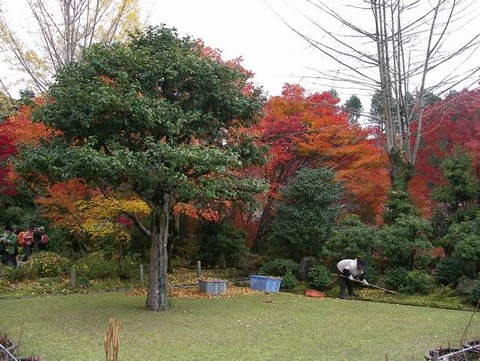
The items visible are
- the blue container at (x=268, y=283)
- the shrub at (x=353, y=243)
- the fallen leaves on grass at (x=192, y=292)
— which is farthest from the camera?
the shrub at (x=353, y=243)

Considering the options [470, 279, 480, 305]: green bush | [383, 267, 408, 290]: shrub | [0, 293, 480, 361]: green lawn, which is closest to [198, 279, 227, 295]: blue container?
[0, 293, 480, 361]: green lawn

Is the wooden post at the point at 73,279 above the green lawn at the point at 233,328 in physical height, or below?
above

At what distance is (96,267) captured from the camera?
15.2 metres

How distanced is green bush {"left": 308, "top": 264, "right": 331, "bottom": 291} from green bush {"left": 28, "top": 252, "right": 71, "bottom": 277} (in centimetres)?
757

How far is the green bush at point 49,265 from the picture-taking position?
586 inches

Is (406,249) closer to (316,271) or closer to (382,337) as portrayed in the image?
(316,271)

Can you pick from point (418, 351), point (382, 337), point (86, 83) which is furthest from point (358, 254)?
point (86, 83)

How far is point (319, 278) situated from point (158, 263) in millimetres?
5886

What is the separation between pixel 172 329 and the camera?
8.31 metres

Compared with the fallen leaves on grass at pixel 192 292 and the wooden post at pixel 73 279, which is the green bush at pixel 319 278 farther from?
the wooden post at pixel 73 279

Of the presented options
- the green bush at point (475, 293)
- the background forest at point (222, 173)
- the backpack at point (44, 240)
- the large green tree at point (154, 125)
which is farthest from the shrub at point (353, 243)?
the backpack at point (44, 240)

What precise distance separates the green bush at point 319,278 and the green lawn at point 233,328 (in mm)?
2045

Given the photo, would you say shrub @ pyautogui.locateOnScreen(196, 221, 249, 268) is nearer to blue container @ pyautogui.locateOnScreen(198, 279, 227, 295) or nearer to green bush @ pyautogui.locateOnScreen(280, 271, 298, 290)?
green bush @ pyautogui.locateOnScreen(280, 271, 298, 290)

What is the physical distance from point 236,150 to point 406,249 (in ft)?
19.5
